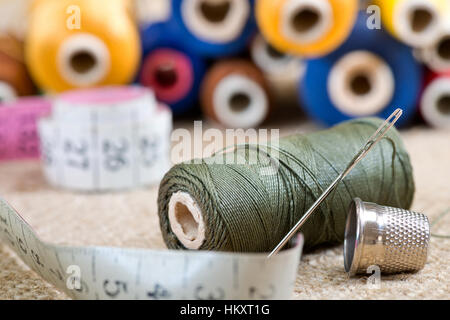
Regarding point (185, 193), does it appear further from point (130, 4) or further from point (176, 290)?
point (130, 4)

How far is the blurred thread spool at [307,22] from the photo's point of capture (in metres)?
1.84

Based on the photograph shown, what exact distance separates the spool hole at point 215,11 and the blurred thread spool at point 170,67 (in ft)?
0.49

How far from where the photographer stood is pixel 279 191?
1086mm

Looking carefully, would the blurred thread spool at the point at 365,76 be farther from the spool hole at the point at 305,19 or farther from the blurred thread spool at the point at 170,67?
the blurred thread spool at the point at 170,67

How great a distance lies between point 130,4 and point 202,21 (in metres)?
0.29

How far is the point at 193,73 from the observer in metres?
2.31

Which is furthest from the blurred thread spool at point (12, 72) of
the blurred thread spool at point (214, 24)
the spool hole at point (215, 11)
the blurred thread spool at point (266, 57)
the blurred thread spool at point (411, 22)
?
the blurred thread spool at point (411, 22)

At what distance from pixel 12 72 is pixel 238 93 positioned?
78 centimetres

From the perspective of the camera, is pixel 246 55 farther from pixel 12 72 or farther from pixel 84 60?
pixel 12 72

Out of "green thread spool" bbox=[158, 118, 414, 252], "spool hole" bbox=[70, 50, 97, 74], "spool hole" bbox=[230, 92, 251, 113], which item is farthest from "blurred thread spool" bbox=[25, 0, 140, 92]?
"green thread spool" bbox=[158, 118, 414, 252]

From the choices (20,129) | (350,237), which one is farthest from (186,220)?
(20,129)

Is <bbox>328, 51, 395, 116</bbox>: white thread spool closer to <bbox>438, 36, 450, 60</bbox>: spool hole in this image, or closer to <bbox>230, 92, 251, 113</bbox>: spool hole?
<bbox>438, 36, 450, 60</bbox>: spool hole

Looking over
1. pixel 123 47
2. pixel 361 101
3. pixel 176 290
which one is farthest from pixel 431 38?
pixel 176 290

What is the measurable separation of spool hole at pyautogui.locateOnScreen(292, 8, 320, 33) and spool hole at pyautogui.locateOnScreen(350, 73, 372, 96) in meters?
0.29
